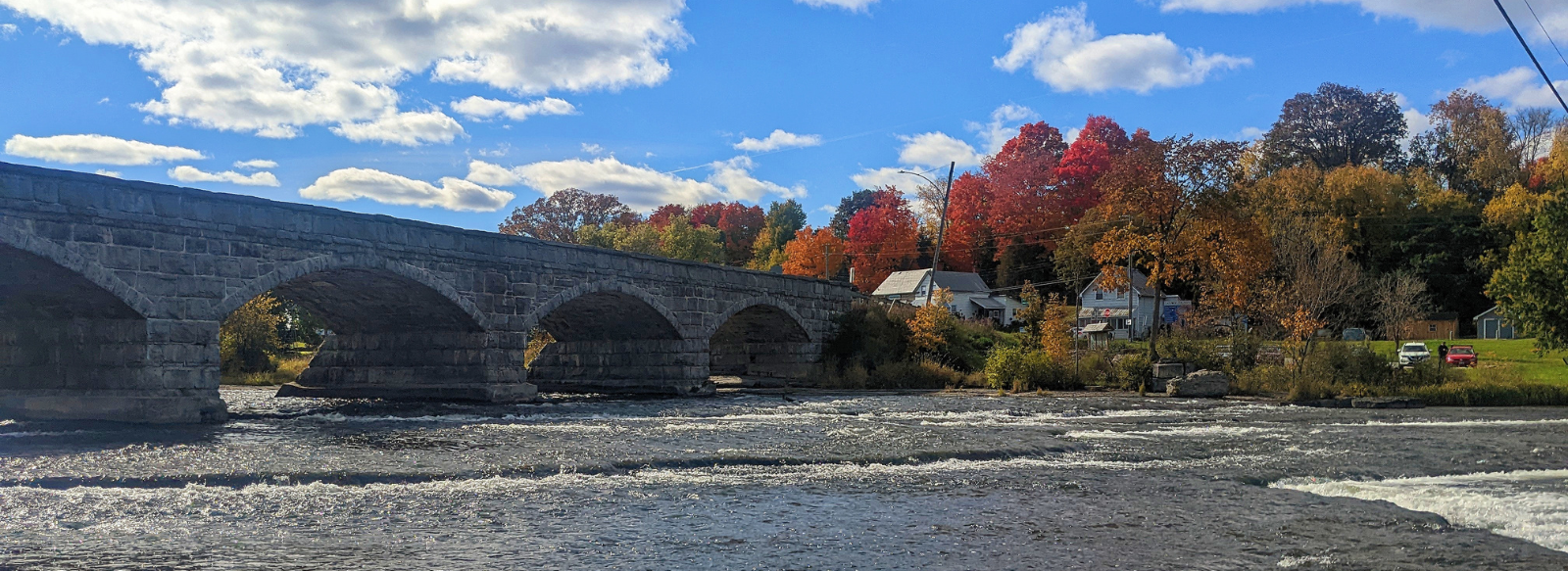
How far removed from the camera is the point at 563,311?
3662 centimetres

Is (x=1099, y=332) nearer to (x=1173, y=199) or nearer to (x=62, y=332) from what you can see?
(x=1173, y=199)

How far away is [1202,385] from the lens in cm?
3362

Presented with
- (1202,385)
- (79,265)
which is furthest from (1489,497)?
(79,265)

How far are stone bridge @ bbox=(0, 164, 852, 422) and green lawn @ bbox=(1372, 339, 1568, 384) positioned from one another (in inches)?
950

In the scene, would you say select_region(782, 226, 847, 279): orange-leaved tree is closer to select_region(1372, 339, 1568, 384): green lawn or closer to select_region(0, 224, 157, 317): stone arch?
select_region(1372, 339, 1568, 384): green lawn

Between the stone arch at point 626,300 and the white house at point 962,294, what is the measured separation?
134ft

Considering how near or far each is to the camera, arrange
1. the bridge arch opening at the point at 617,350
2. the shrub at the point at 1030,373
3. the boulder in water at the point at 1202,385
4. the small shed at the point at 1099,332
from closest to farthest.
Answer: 1. the boulder in water at the point at 1202,385
2. the bridge arch opening at the point at 617,350
3. the shrub at the point at 1030,373
4. the small shed at the point at 1099,332

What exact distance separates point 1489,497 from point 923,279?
215ft

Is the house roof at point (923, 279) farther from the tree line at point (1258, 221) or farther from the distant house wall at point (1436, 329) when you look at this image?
the distant house wall at point (1436, 329)

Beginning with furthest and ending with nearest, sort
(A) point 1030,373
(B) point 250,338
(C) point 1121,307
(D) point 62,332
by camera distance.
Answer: (C) point 1121,307 < (B) point 250,338 < (A) point 1030,373 < (D) point 62,332

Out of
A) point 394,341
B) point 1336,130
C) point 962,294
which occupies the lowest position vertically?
point 394,341

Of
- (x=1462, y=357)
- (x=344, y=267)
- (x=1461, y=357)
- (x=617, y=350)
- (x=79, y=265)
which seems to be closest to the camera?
(x=79, y=265)

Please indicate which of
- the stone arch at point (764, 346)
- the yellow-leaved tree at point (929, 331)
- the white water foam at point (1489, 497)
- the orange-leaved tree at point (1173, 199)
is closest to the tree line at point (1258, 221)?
the orange-leaved tree at point (1173, 199)

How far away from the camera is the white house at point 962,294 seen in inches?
3041
